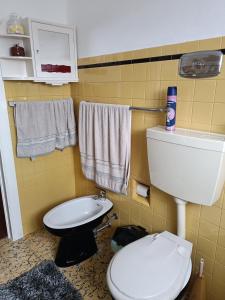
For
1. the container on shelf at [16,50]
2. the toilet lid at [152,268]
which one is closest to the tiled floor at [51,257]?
the toilet lid at [152,268]

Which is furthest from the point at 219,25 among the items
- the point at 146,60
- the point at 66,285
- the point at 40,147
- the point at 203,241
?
the point at 66,285

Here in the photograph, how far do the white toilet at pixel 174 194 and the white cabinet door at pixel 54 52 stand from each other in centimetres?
90

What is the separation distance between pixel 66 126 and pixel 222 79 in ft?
4.04

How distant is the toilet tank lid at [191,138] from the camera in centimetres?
100

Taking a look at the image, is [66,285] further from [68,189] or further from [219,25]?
→ [219,25]

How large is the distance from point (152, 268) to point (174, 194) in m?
0.38

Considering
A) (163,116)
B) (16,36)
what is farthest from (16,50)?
(163,116)

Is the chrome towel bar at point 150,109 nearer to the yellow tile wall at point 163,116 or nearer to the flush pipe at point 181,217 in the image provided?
the yellow tile wall at point 163,116

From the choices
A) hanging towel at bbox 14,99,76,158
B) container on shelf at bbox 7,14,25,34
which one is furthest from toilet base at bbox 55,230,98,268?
container on shelf at bbox 7,14,25,34

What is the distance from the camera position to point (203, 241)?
4.30ft

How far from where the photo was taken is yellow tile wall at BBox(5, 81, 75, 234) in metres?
1.69

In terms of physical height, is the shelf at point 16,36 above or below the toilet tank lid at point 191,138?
above

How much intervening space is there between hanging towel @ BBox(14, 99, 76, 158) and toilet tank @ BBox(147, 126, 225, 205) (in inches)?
34.1

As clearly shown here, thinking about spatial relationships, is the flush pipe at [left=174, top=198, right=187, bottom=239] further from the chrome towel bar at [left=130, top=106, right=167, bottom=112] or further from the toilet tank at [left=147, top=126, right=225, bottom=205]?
the chrome towel bar at [left=130, top=106, right=167, bottom=112]
